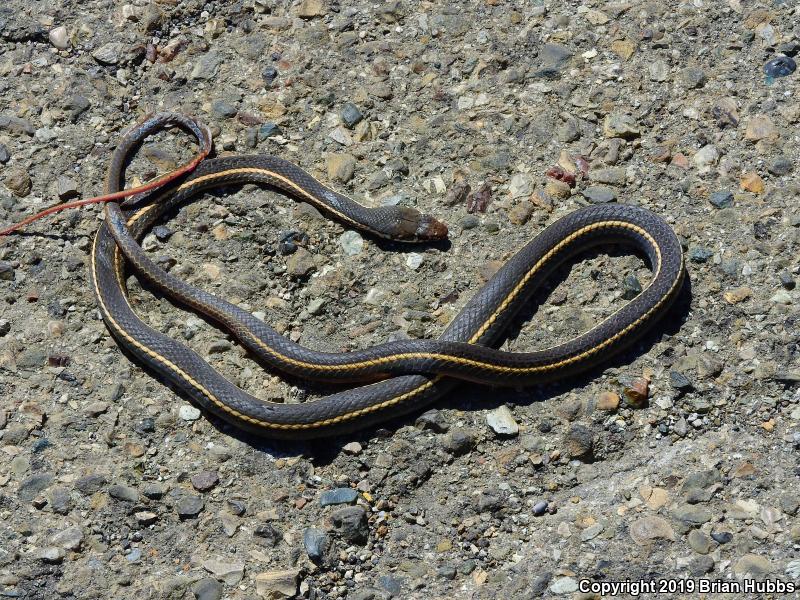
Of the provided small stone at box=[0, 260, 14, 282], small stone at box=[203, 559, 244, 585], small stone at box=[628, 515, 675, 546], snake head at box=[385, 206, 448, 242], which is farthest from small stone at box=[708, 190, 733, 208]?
small stone at box=[0, 260, 14, 282]

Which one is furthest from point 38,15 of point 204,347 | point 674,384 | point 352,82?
point 674,384

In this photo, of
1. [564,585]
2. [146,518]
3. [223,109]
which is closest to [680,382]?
[564,585]

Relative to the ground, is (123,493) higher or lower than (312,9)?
lower

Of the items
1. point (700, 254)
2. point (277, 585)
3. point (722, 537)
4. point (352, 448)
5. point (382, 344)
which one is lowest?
point (277, 585)

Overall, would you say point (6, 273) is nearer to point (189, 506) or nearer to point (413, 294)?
point (189, 506)

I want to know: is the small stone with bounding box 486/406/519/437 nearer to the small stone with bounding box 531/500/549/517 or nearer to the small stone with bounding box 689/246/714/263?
the small stone with bounding box 531/500/549/517

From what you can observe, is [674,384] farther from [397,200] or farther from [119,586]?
[119,586]
